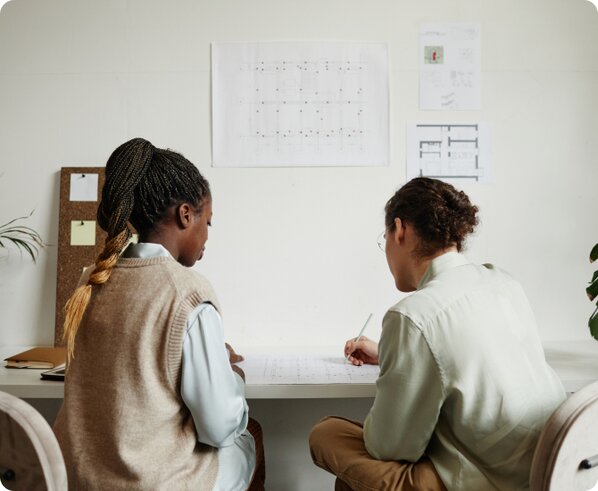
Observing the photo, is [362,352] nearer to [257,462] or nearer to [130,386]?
[257,462]

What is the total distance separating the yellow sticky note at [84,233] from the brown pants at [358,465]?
112cm

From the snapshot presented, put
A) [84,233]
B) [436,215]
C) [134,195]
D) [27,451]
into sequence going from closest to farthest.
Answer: [27,451] → [134,195] → [436,215] → [84,233]

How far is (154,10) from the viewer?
1993 millimetres

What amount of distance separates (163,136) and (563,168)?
4.76 ft

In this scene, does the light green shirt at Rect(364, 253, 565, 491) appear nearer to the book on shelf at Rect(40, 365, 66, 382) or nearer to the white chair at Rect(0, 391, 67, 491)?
the white chair at Rect(0, 391, 67, 491)

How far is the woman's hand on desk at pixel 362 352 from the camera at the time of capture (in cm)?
164

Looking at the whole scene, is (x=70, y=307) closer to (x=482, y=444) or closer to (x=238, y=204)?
(x=482, y=444)

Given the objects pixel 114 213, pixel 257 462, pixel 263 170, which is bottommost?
pixel 257 462

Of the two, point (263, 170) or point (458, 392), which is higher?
point (263, 170)

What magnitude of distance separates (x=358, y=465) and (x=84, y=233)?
4.30 ft

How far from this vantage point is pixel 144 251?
3.55 ft

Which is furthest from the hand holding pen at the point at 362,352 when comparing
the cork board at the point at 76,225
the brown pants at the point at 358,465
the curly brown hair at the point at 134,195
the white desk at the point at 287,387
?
the cork board at the point at 76,225

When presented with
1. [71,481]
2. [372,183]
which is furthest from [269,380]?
[372,183]

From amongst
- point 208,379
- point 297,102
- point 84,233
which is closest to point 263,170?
point 297,102
